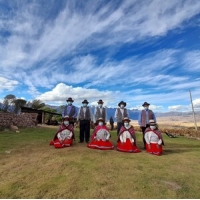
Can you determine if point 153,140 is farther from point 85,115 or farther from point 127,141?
point 85,115

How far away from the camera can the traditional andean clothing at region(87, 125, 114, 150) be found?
21.5 feet

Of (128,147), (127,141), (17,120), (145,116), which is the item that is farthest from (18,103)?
(128,147)

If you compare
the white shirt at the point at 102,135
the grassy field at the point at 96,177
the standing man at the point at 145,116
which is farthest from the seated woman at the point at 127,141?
the grassy field at the point at 96,177

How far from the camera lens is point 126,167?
4.32 m

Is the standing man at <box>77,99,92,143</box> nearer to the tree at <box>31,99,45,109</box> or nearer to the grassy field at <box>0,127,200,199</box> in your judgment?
the grassy field at <box>0,127,200,199</box>

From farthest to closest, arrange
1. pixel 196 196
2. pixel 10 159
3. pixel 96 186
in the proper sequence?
pixel 10 159
pixel 96 186
pixel 196 196

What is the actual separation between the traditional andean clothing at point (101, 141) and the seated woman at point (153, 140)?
4.44 ft

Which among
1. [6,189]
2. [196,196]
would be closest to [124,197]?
[196,196]

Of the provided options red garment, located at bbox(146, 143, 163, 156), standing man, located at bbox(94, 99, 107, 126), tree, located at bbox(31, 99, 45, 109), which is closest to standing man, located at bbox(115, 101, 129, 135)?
standing man, located at bbox(94, 99, 107, 126)

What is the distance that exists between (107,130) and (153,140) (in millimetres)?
1819

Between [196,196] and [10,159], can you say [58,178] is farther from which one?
[196,196]

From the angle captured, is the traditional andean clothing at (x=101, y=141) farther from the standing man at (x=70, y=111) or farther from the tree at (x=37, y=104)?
the tree at (x=37, y=104)

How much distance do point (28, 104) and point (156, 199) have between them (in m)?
43.0

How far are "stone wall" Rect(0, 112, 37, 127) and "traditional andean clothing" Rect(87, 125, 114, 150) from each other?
10.8 meters
